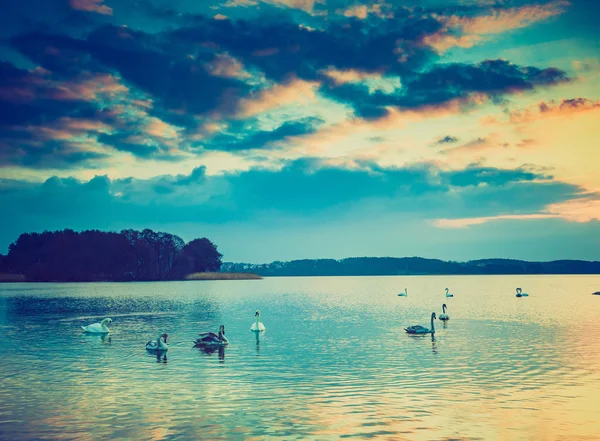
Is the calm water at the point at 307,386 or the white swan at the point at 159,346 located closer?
the calm water at the point at 307,386

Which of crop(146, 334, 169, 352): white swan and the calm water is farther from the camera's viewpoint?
crop(146, 334, 169, 352): white swan

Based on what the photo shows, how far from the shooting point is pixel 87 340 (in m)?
39.0

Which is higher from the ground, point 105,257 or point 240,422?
point 105,257

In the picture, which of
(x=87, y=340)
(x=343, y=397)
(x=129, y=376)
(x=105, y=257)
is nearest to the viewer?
(x=343, y=397)

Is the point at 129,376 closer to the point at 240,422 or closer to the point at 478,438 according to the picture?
the point at 240,422

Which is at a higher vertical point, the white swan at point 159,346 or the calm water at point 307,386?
the white swan at point 159,346

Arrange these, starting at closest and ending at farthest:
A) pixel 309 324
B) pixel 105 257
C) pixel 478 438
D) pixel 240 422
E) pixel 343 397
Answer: pixel 478 438, pixel 240 422, pixel 343 397, pixel 309 324, pixel 105 257

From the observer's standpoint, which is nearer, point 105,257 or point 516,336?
point 516,336

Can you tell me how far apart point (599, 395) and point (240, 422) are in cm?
1401

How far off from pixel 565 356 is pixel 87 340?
1196 inches

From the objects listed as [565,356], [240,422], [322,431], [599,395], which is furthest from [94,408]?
[565,356]

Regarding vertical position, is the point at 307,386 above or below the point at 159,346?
below

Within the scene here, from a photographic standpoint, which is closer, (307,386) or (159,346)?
(307,386)

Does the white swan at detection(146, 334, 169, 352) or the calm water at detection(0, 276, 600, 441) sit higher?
the white swan at detection(146, 334, 169, 352)
